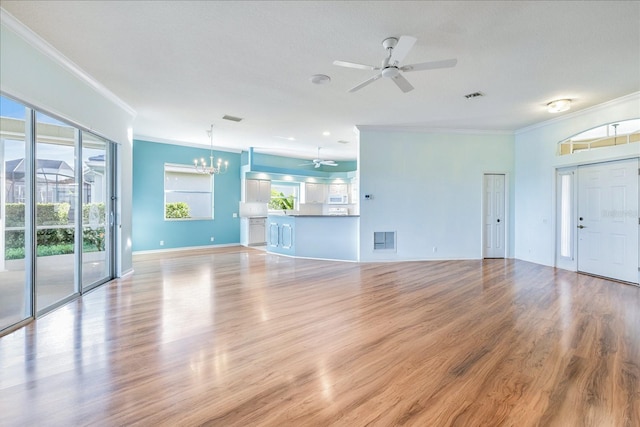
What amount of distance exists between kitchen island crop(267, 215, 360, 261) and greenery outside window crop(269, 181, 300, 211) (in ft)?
11.3

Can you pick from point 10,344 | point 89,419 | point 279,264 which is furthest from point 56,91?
point 279,264

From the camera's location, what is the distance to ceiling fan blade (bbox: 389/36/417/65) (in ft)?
8.73

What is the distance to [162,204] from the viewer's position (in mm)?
8305

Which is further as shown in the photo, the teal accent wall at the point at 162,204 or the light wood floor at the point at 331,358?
the teal accent wall at the point at 162,204

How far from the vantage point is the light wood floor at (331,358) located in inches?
71.7

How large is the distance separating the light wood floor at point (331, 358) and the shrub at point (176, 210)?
4.25 metres

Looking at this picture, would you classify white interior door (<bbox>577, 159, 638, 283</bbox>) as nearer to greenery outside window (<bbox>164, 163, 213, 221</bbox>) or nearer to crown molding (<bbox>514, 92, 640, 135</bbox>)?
crown molding (<bbox>514, 92, 640, 135</bbox>)

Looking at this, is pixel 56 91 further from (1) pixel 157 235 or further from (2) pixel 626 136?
(2) pixel 626 136

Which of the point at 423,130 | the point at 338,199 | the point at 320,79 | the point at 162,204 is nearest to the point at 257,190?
the point at 162,204

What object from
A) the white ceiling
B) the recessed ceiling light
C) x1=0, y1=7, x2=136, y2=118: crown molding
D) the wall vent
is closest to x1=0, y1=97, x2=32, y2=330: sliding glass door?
x1=0, y1=7, x2=136, y2=118: crown molding

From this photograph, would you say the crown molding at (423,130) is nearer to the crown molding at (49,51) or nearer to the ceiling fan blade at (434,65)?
the ceiling fan blade at (434,65)

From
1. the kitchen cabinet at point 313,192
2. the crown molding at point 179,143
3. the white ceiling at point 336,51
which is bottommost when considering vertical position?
the kitchen cabinet at point 313,192

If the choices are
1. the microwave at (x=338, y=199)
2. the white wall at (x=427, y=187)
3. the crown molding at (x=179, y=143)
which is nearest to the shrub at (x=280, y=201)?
the microwave at (x=338, y=199)

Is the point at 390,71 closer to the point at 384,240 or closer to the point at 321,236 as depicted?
the point at 384,240
